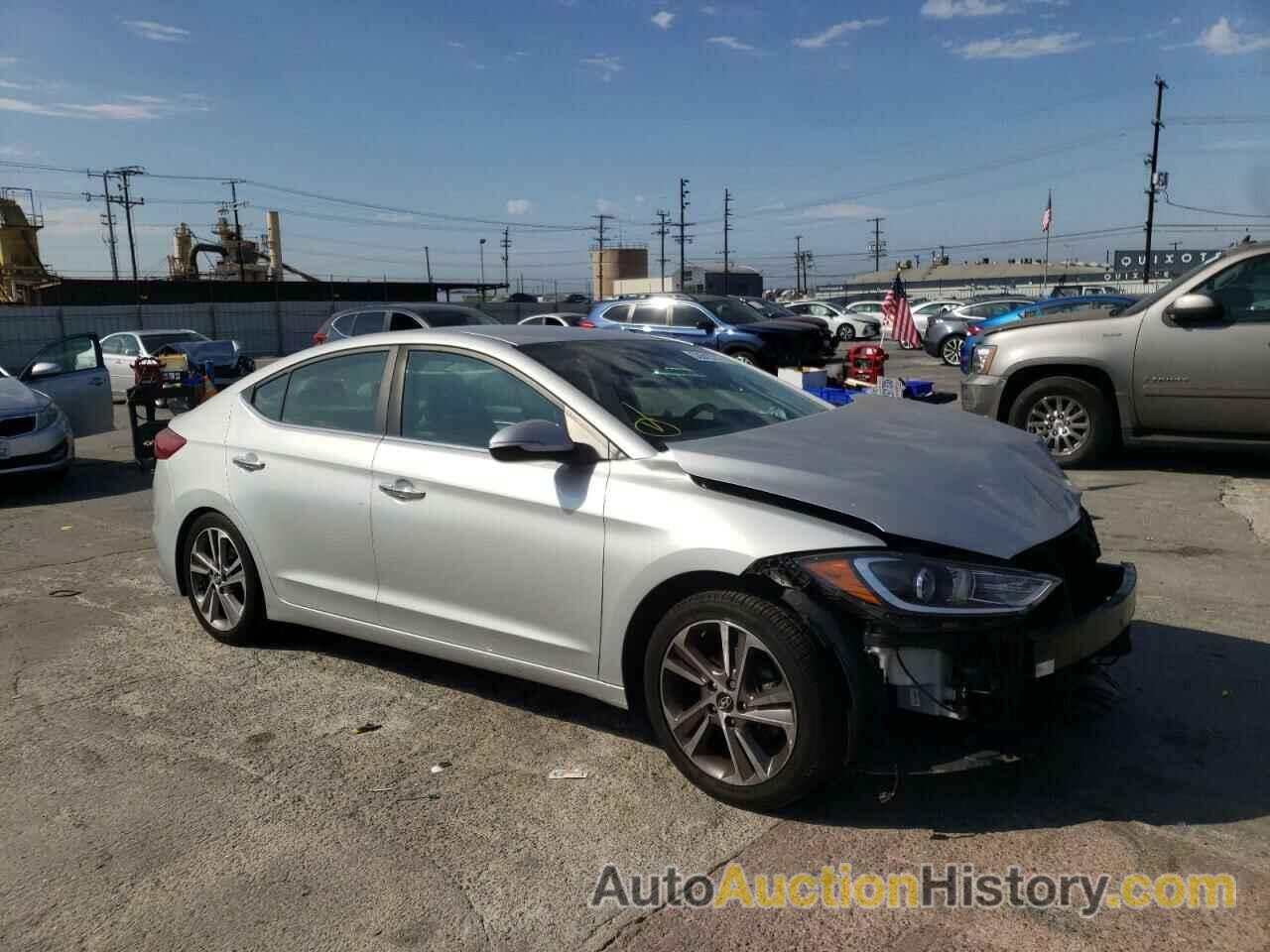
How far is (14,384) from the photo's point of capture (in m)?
9.99

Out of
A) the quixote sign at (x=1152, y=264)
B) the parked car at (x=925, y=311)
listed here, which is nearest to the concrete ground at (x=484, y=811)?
the parked car at (x=925, y=311)

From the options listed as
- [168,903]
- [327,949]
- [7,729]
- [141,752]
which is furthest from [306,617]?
[327,949]

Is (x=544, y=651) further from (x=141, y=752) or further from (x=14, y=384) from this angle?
(x=14, y=384)

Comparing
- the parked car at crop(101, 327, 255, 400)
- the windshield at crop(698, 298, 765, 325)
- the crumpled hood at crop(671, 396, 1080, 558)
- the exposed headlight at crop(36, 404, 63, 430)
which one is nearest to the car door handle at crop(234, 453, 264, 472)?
the crumpled hood at crop(671, 396, 1080, 558)

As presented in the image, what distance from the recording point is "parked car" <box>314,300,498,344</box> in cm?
1477

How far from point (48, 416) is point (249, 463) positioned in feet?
20.6

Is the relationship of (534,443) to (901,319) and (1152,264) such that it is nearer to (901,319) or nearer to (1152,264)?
(901,319)

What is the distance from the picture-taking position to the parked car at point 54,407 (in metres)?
9.29

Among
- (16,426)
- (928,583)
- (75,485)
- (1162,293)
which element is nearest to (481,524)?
(928,583)

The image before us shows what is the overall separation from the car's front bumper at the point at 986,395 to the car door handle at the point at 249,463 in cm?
637

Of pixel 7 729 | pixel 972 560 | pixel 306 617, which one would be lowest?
pixel 7 729

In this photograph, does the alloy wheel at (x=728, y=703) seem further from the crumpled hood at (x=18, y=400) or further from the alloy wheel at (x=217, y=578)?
the crumpled hood at (x=18, y=400)

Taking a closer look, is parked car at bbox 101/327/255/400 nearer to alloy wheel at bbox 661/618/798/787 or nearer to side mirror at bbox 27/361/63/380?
side mirror at bbox 27/361/63/380

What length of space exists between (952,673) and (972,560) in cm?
33
